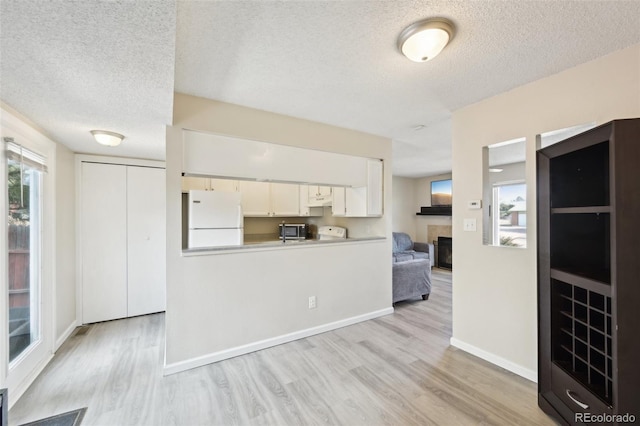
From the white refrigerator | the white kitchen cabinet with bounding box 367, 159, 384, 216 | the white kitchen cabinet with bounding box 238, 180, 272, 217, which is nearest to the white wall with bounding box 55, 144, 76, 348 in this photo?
the white refrigerator

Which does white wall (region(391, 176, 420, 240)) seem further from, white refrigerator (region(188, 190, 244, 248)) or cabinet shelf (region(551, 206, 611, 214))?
cabinet shelf (region(551, 206, 611, 214))

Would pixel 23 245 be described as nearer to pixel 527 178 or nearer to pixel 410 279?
pixel 527 178

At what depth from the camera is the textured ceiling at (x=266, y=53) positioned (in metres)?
1.12

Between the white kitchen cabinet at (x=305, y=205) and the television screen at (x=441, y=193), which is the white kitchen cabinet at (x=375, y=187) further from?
the television screen at (x=441, y=193)

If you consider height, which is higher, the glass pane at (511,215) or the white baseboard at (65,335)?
the glass pane at (511,215)

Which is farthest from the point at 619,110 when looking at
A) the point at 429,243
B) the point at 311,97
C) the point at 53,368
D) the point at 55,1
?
the point at 429,243

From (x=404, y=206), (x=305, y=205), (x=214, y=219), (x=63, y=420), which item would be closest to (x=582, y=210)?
(x=214, y=219)

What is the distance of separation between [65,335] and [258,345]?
2.13 metres

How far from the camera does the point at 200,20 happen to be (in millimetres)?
1423

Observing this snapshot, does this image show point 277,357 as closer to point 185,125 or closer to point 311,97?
point 185,125

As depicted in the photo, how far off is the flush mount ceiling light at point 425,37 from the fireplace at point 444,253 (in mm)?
5717

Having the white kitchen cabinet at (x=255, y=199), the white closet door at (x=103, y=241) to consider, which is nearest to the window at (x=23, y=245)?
the white closet door at (x=103, y=241)

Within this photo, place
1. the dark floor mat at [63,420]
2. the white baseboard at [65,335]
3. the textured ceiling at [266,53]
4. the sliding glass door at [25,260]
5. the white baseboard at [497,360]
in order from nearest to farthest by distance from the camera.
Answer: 1. the textured ceiling at [266,53]
2. the dark floor mat at [63,420]
3. the sliding glass door at [25,260]
4. the white baseboard at [497,360]
5. the white baseboard at [65,335]

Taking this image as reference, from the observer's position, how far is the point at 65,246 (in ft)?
9.45
